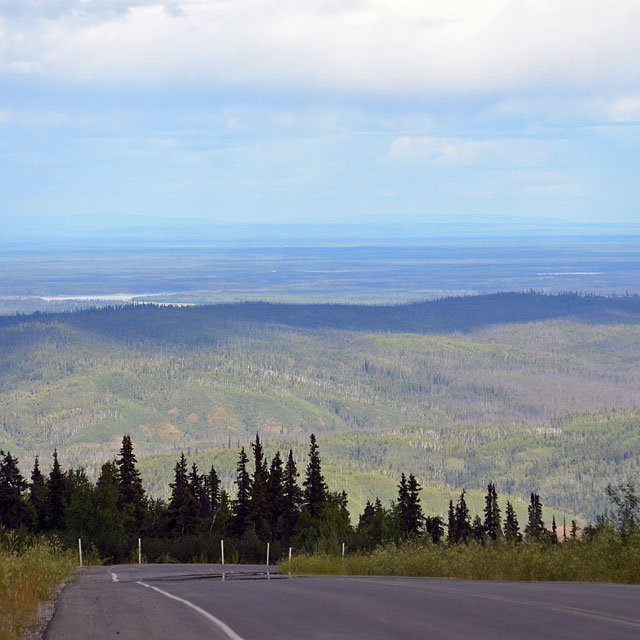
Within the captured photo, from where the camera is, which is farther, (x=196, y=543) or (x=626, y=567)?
(x=196, y=543)

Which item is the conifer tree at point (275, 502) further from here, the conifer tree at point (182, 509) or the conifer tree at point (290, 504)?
the conifer tree at point (182, 509)

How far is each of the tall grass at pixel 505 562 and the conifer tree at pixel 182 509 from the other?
85.5 ft

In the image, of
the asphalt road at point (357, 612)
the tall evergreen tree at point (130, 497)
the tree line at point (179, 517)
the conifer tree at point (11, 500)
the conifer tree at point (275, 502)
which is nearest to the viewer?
the asphalt road at point (357, 612)

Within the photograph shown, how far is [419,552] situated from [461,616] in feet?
55.9

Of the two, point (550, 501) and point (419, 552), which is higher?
point (419, 552)

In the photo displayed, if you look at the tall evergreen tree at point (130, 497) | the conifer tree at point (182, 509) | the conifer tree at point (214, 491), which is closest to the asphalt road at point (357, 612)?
the tall evergreen tree at point (130, 497)

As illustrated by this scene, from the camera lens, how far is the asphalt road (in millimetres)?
15500

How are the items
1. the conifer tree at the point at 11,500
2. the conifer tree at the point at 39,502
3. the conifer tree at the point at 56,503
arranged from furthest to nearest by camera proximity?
the conifer tree at the point at 39,502
the conifer tree at the point at 56,503
the conifer tree at the point at 11,500

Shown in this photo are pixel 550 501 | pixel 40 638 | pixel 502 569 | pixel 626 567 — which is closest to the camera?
pixel 40 638

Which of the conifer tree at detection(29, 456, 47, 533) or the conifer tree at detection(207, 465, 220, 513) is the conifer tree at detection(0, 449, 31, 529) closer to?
the conifer tree at detection(29, 456, 47, 533)

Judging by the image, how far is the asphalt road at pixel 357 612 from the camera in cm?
1550

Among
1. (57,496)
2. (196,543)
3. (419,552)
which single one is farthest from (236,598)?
(57,496)

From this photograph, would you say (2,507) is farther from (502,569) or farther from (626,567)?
(626,567)

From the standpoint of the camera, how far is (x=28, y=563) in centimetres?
2633
